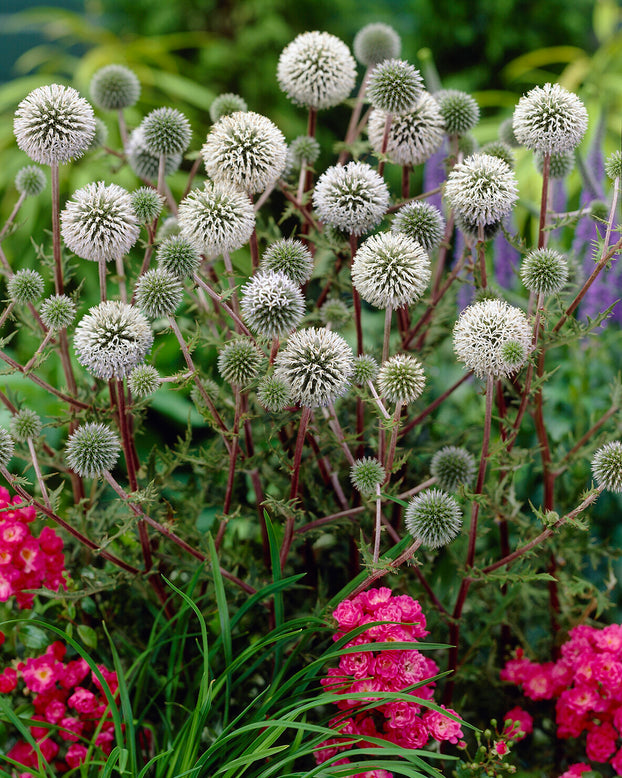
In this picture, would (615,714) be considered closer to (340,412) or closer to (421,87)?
(340,412)

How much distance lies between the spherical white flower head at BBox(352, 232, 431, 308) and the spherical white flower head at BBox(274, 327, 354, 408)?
0.10 meters

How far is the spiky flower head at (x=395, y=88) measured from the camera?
1301mm

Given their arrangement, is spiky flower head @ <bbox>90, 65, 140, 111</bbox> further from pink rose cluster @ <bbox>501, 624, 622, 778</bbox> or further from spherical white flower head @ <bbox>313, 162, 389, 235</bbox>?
pink rose cluster @ <bbox>501, 624, 622, 778</bbox>

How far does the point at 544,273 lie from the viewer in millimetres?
1246

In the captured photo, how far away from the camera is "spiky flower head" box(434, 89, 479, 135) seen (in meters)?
1.42

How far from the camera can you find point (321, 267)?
5.82 feet

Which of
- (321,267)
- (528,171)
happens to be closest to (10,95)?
(528,171)

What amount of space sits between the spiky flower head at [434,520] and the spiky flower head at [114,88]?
105 centimetres

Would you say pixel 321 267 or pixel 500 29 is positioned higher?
pixel 500 29

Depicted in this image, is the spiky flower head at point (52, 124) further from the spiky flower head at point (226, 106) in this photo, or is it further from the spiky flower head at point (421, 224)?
the spiky flower head at point (421, 224)

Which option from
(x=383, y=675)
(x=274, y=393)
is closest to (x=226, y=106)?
(x=274, y=393)

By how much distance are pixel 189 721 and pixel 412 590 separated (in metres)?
0.55

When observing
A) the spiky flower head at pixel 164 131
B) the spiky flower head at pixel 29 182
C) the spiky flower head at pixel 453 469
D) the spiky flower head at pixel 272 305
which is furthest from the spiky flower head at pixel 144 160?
the spiky flower head at pixel 453 469

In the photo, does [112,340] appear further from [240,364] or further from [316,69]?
[316,69]
